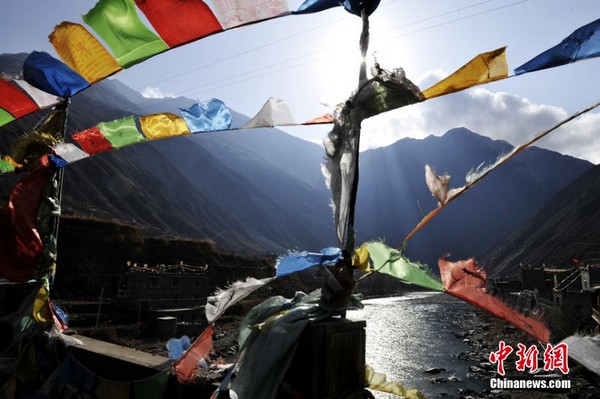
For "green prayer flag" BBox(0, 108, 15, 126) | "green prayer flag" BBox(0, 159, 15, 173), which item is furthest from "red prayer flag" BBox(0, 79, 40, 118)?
"green prayer flag" BBox(0, 159, 15, 173)

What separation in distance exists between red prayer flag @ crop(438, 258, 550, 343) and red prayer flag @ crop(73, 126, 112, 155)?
5.25 meters

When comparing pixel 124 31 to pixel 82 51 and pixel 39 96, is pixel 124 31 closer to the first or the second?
pixel 82 51

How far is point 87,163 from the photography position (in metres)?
87.1

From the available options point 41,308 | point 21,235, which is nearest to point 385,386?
point 41,308

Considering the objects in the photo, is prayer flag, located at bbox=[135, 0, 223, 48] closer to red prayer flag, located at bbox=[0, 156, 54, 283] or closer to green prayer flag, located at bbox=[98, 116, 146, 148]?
green prayer flag, located at bbox=[98, 116, 146, 148]

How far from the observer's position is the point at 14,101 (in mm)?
6266

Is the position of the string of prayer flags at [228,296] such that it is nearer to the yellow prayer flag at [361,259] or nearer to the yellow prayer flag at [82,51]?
the yellow prayer flag at [361,259]

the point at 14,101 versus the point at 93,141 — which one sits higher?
the point at 14,101

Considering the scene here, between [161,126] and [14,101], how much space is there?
Result: 275 centimetres

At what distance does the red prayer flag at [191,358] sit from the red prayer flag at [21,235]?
3.36 meters

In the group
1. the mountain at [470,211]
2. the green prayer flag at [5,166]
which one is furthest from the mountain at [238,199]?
the green prayer flag at [5,166]

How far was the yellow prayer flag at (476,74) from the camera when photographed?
116 inches

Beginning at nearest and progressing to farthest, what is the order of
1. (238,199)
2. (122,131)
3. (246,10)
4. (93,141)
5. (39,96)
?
1. (246,10)
2. (122,131)
3. (93,141)
4. (39,96)
5. (238,199)

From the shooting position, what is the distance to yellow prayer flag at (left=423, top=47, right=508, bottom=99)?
2944 millimetres
